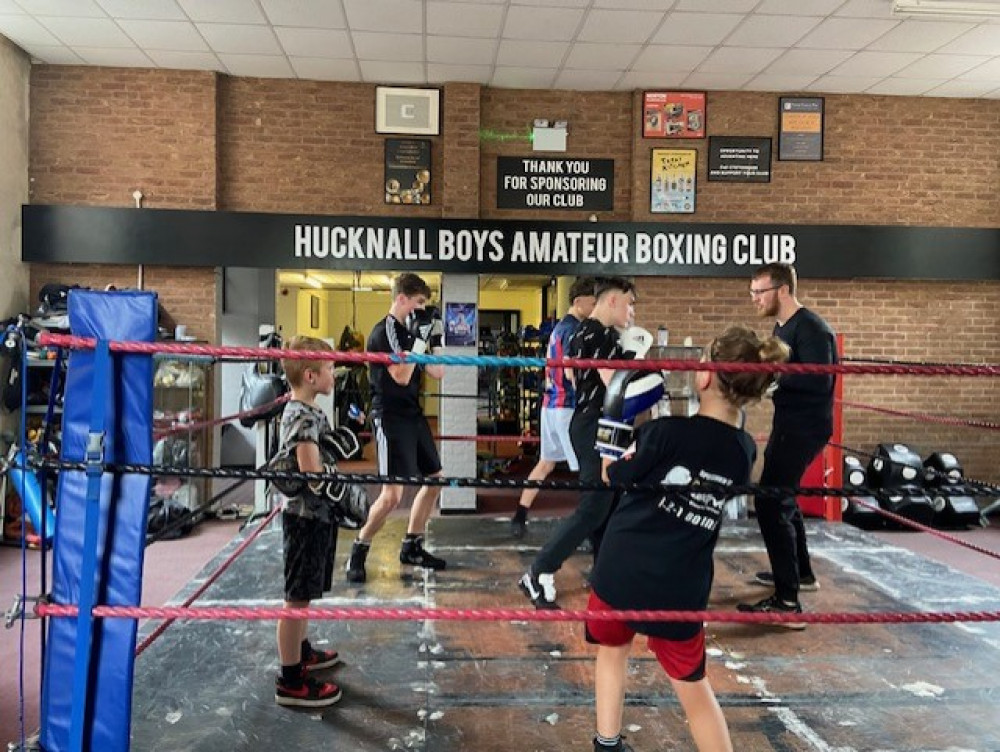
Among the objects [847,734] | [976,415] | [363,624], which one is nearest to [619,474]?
[847,734]

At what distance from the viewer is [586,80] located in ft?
19.4

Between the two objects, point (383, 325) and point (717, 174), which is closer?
point (383, 325)

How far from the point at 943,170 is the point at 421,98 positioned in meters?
4.46

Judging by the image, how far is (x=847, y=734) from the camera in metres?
Answer: 2.14

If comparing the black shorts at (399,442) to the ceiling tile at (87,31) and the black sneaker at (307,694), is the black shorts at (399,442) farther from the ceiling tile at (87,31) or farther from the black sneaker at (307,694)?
the ceiling tile at (87,31)

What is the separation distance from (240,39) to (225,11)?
450 mm

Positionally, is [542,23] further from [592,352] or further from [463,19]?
[592,352]

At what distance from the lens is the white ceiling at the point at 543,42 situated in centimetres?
471

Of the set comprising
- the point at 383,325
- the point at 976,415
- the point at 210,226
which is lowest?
the point at 976,415

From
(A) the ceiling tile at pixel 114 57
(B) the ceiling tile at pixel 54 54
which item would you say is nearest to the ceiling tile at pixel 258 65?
(A) the ceiling tile at pixel 114 57

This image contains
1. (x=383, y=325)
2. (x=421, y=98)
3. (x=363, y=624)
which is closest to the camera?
(x=363, y=624)

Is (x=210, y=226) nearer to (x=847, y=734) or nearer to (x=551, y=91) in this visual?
(x=551, y=91)

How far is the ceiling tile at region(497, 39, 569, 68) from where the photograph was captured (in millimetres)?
5258

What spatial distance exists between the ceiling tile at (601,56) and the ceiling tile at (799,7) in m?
0.95
